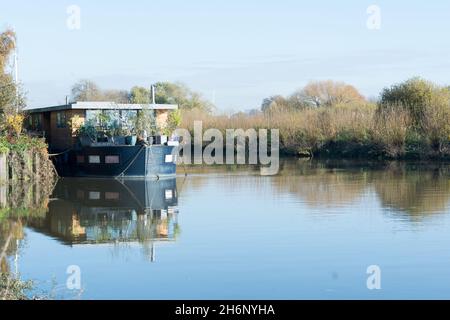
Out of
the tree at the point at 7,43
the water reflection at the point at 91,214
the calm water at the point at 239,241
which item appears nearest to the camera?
the calm water at the point at 239,241

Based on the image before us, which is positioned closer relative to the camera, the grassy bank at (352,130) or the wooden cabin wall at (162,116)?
the wooden cabin wall at (162,116)

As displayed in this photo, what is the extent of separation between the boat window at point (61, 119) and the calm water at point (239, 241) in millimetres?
6347

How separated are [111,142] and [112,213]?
1030cm

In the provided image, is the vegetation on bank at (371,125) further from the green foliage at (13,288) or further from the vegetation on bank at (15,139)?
the green foliage at (13,288)

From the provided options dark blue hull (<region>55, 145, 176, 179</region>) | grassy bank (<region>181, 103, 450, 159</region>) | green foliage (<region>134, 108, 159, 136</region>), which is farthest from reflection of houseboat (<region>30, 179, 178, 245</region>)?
grassy bank (<region>181, 103, 450, 159</region>)

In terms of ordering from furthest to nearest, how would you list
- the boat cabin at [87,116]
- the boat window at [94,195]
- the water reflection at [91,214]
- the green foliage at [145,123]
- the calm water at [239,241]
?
the boat cabin at [87,116], the green foliage at [145,123], the boat window at [94,195], the water reflection at [91,214], the calm water at [239,241]

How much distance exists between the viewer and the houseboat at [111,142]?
27.5 m

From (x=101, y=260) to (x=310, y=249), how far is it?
125 inches

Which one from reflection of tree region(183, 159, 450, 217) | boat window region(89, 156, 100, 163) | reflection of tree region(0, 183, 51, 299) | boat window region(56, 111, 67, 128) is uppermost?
boat window region(56, 111, 67, 128)

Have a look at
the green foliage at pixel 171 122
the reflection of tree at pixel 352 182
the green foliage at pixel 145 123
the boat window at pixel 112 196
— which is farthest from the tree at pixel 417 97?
the boat window at pixel 112 196

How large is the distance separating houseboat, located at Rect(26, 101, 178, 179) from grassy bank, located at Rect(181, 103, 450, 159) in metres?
14.3

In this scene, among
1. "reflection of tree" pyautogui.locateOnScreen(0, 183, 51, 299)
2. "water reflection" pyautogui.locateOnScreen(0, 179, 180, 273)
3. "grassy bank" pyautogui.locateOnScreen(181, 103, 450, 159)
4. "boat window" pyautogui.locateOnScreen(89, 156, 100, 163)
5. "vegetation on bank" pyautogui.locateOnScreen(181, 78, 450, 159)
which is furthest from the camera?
"vegetation on bank" pyautogui.locateOnScreen(181, 78, 450, 159)

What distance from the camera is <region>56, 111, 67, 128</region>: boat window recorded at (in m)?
30.3

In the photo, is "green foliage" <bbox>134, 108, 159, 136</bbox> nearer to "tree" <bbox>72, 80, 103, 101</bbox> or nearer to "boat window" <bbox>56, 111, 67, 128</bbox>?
"boat window" <bbox>56, 111, 67, 128</bbox>
